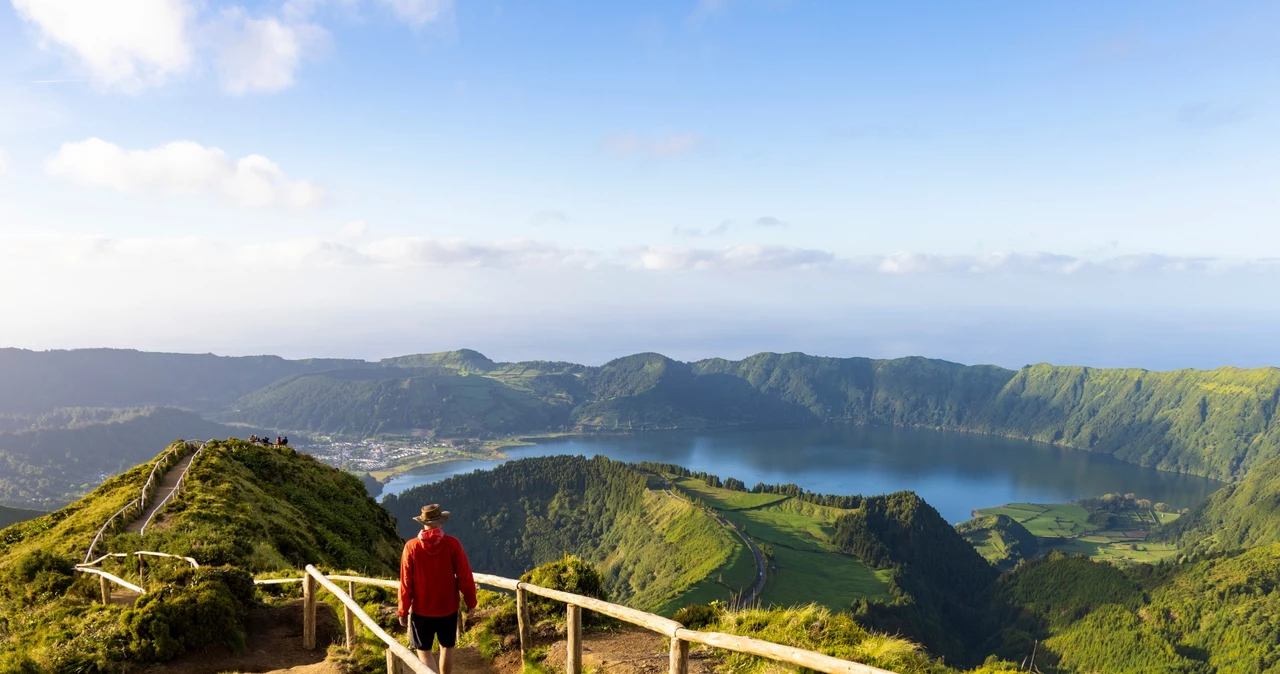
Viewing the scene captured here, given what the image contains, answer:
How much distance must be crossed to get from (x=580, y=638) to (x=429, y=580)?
9.17 feet

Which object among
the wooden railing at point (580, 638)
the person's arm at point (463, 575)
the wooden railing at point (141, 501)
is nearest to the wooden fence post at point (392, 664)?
the wooden railing at point (580, 638)

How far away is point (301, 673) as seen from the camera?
1309 cm

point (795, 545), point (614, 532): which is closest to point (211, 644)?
point (795, 545)

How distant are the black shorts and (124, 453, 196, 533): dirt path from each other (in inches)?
922

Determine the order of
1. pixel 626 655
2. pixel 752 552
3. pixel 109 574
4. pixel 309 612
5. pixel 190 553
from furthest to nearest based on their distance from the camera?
1. pixel 752 552
2. pixel 190 553
3. pixel 109 574
4. pixel 309 612
5. pixel 626 655

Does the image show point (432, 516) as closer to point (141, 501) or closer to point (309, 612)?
point (309, 612)

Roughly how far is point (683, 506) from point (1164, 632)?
10340cm

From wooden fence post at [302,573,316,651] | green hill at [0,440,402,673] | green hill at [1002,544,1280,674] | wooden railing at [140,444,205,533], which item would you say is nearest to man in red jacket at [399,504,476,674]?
wooden fence post at [302,573,316,651]

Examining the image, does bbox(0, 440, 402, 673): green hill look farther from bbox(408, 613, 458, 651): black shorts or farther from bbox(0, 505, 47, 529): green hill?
bbox(0, 505, 47, 529): green hill

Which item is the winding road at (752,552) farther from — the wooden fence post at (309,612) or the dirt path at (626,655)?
the wooden fence post at (309,612)

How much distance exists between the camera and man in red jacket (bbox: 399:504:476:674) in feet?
34.3

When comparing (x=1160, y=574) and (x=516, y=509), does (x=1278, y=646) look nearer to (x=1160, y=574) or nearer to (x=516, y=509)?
(x=1160, y=574)

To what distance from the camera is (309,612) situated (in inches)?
618

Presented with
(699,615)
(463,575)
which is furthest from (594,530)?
(463,575)
